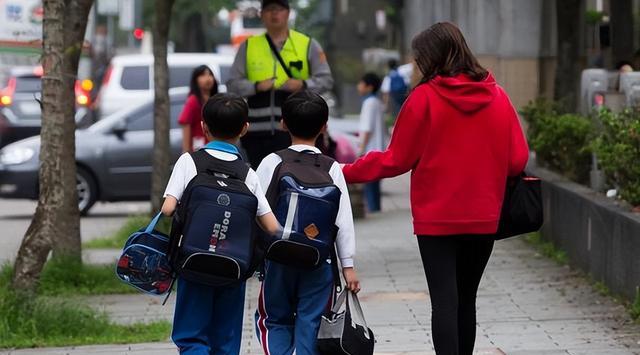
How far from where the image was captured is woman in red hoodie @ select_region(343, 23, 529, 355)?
21.5 ft

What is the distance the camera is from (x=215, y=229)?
6395 mm

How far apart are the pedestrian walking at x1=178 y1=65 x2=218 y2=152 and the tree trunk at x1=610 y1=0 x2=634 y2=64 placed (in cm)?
493

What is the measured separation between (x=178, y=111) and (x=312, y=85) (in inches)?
328

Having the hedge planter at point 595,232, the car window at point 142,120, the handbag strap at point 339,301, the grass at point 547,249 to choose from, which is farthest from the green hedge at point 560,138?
the car window at point 142,120

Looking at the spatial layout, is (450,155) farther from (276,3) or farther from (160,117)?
A: (160,117)

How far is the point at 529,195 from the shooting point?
6.73 meters

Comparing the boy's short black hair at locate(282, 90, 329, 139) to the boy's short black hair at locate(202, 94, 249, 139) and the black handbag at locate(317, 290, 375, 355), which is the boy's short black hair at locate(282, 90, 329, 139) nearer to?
the boy's short black hair at locate(202, 94, 249, 139)

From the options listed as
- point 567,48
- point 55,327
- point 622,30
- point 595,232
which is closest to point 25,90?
point 622,30

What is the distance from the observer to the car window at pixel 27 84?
30016mm

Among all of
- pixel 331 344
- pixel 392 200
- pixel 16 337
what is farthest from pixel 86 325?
pixel 392 200

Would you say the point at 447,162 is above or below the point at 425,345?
above

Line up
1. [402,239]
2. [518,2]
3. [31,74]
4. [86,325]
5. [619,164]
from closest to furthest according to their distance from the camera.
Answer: [86,325]
[619,164]
[402,239]
[518,2]
[31,74]

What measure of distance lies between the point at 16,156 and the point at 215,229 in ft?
39.4

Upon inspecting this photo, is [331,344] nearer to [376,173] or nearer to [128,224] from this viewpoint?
[376,173]
